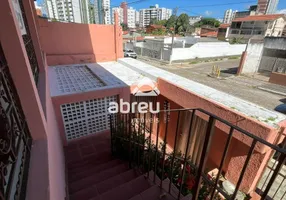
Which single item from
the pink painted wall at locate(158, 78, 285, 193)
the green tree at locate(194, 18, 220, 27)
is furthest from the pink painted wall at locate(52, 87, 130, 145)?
the green tree at locate(194, 18, 220, 27)

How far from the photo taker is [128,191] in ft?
9.10

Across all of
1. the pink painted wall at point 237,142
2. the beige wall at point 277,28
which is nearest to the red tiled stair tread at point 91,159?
the pink painted wall at point 237,142

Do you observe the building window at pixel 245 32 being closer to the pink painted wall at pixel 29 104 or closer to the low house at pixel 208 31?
the low house at pixel 208 31

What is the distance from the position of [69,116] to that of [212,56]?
78.9ft

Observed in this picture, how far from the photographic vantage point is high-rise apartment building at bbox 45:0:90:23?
2760 centimetres

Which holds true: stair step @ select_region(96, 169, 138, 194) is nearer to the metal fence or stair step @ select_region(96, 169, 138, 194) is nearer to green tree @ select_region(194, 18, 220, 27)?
the metal fence

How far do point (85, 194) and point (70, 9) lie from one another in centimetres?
3756

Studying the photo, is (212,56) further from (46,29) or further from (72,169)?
(72,169)

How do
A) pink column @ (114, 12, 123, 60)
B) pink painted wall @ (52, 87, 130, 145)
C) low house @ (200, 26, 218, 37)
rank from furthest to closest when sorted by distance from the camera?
low house @ (200, 26, 218, 37), pink column @ (114, 12, 123, 60), pink painted wall @ (52, 87, 130, 145)

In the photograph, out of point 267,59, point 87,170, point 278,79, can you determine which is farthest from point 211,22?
point 87,170

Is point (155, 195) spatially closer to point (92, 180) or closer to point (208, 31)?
point (92, 180)

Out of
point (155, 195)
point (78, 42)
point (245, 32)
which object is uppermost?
point (245, 32)

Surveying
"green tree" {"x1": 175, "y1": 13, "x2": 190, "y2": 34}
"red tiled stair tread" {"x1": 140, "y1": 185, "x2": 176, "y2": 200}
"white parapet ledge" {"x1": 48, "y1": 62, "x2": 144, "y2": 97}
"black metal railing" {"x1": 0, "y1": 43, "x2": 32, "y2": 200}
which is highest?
"green tree" {"x1": 175, "y1": 13, "x2": 190, "y2": 34}

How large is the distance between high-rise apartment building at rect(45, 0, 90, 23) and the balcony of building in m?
20.3
